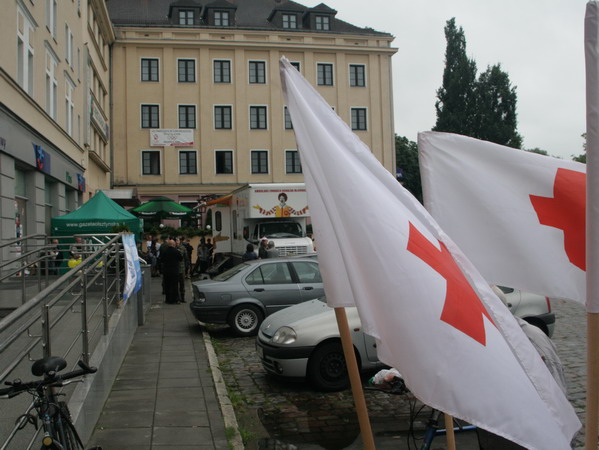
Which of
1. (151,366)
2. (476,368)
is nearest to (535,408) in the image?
(476,368)

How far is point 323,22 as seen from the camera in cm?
5041

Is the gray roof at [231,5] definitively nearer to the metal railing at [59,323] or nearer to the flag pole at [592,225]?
the metal railing at [59,323]

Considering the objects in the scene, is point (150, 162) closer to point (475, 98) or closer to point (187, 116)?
point (187, 116)

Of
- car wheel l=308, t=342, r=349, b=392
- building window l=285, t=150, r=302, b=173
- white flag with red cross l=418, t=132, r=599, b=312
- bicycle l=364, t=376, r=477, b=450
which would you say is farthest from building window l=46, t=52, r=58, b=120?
building window l=285, t=150, r=302, b=173

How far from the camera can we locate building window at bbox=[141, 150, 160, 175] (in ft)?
155

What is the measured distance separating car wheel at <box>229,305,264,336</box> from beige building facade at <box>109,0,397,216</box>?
3537 cm

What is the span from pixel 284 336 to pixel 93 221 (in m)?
11.2

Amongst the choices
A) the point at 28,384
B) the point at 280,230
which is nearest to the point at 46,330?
the point at 28,384

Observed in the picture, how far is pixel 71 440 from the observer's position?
4121 millimetres

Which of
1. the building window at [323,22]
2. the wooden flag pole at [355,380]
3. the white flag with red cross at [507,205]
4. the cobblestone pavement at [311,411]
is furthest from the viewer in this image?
the building window at [323,22]

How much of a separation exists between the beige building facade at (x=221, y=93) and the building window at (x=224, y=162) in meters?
0.07

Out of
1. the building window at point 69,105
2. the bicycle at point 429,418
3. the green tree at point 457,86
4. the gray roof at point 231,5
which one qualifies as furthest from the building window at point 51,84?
the green tree at point 457,86

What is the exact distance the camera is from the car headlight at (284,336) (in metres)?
8.70

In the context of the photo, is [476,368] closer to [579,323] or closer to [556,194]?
[556,194]
